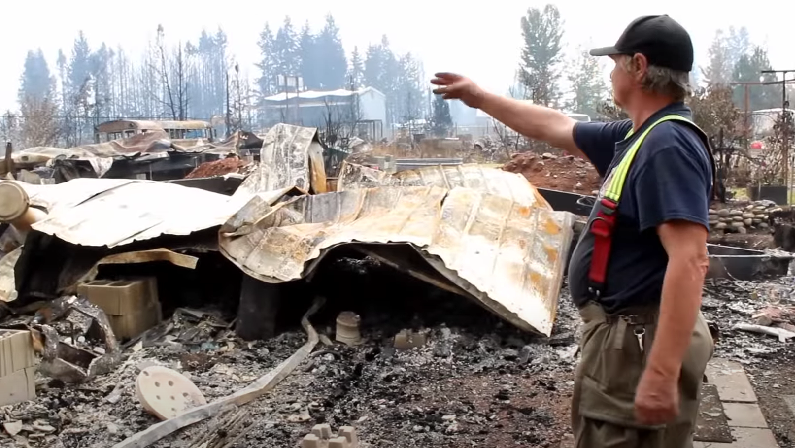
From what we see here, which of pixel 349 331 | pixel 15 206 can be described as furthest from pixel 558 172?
pixel 15 206

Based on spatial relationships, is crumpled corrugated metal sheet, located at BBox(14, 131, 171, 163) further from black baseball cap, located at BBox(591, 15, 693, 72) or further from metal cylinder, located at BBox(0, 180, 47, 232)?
black baseball cap, located at BBox(591, 15, 693, 72)

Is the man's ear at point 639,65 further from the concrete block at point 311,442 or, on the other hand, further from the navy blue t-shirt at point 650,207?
the concrete block at point 311,442

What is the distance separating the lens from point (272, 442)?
4008 mm

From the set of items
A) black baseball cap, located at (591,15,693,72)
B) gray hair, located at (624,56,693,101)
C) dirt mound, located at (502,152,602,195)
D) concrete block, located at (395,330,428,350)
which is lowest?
concrete block, located at (395,330,428,350)

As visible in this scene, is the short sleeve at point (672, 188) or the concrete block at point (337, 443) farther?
the concrete block at point (337, 443)

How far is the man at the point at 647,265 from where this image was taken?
6.35 feet

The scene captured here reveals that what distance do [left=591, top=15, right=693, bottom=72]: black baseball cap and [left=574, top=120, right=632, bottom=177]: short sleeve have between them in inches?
16.4

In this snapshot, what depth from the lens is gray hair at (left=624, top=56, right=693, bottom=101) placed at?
2.11 meters

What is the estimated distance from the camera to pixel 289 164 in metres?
7.73

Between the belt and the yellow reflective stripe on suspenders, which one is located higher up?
the yellow reflective stripe on suspenders

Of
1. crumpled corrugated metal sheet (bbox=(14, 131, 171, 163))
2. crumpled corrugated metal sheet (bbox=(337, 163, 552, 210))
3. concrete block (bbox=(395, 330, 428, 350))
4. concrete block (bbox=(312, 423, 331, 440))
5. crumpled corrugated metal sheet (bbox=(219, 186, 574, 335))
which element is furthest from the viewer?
crumpled corrugated metal sheet (bbox=(14, 131, 171, 163))

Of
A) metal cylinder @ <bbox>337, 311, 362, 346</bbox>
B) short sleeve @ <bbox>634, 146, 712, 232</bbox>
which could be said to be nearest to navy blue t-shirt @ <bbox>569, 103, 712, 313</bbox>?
short sleeve @ <bbox>634, 146, 712, 232</bbox>

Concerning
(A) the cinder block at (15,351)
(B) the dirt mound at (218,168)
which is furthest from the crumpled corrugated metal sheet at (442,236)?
(B) the dirt mound at (218,168)

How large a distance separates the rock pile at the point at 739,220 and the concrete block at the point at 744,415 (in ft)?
23.2
